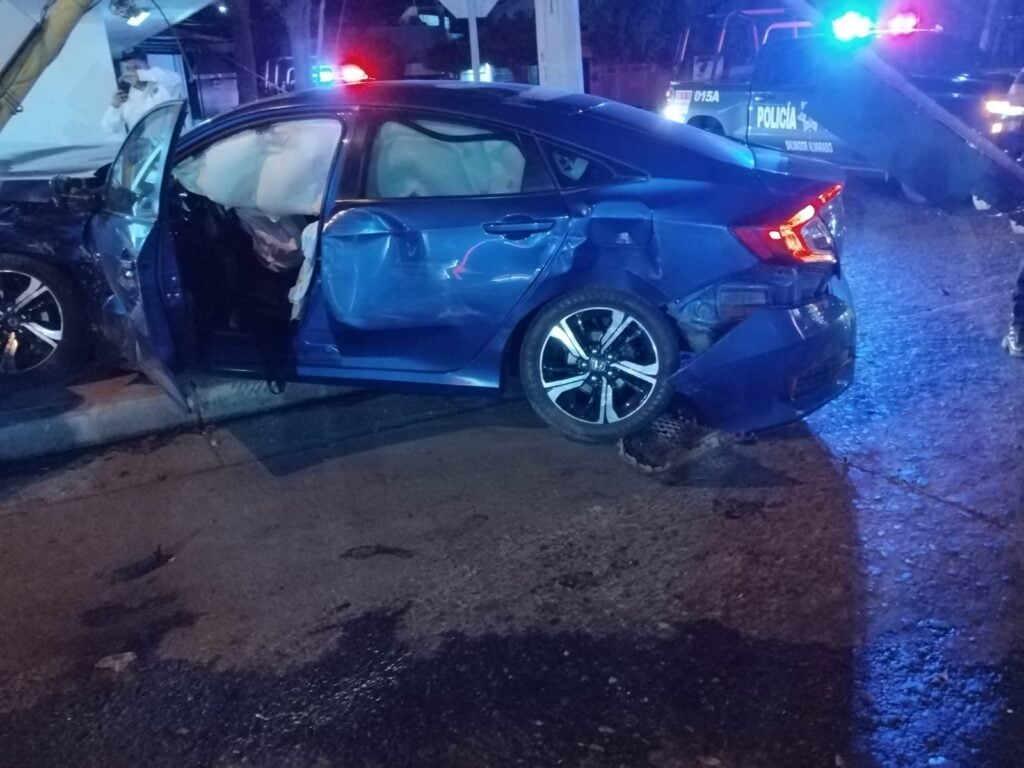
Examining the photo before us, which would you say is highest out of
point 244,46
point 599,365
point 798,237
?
point 244,46

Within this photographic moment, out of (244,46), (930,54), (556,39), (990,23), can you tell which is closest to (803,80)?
(930,54)

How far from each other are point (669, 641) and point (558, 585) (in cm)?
53

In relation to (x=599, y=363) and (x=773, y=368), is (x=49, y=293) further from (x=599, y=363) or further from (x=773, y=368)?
(x=773, y=368)

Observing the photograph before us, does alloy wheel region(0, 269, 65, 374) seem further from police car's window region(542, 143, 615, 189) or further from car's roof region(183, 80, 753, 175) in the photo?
police car's window region(542, 143, 615, 189)

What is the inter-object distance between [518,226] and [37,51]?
253 centimetres

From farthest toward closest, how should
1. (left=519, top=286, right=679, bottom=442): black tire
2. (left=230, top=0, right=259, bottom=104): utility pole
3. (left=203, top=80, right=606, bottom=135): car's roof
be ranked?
(left=230, top=0, right=259, bottom=104): utility pole, (left=203, top=80, right=606, bottom=135): car's roof, (left=519, top=286, right=679, bottom=442): black tire

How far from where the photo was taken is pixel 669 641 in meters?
3.48

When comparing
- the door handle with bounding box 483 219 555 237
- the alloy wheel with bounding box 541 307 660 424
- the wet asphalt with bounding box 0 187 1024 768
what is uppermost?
the door handle with bounding box 483 219 555 237

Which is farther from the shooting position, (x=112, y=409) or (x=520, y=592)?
(x=112, y=409)

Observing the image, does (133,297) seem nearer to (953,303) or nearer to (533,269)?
(533,269)

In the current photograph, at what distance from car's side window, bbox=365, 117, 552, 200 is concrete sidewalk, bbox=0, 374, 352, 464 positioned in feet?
4.43

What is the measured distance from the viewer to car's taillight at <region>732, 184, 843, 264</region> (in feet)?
14.9

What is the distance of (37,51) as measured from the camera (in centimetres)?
526

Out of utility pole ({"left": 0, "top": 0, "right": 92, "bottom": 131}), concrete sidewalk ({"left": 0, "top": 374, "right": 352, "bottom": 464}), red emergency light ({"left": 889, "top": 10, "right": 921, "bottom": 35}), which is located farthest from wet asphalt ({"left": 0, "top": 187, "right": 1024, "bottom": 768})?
red emergency light ({"left": 889, "top": 10, "right": 921, "bottom": 35})
